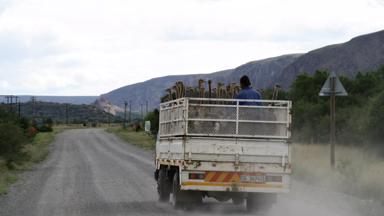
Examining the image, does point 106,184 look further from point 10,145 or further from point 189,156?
point 10,145

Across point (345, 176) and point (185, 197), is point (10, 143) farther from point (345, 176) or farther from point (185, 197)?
point (185, 197)

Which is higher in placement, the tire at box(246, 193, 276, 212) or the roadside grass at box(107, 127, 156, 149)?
the roadside grass at box(107, 127, 156, 149)

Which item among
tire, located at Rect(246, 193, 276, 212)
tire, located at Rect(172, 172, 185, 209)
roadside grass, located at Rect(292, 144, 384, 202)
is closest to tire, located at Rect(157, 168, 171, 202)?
tire, located at Rect(172, 172, 185, 209)

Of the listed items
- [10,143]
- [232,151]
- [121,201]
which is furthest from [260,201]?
[10,143]

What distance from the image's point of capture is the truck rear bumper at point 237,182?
1439 cm

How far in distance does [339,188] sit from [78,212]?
24.6 feet

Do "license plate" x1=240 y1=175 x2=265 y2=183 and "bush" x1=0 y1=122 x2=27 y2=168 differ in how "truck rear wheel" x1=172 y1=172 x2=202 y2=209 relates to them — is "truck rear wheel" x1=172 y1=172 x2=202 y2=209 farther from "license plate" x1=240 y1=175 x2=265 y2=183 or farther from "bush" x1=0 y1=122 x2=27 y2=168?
"bush" x1=0 y1=122 x2=27 y2=168

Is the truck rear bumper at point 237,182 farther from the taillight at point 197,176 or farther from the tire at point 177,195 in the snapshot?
the tire at point 177,195

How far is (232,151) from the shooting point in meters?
14.5

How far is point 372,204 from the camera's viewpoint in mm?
14914

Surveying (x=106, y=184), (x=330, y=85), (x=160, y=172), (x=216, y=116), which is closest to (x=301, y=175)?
(x=330, y=85)

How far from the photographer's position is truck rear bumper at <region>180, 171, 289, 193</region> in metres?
14.4

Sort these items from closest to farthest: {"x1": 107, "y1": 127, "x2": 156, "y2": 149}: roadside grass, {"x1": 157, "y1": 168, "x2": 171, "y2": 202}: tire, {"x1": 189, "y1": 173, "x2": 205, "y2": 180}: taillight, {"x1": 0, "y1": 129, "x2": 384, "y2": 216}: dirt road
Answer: {"x1": 189, "y1": 173, "x2": 205, "y2": 180}: taillight → {"x1": 0, "y1": 129, "x2": 384, "y2": 216}: dirt road → {"x1": 157, "y1": 168, "x2": 171, "y2": 202}: tire → {"x1": 107, "y1": 127, "x2": 156, "y2": 149}: roadside grass

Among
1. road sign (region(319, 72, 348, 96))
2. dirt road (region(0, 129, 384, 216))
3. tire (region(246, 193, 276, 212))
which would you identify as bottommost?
dirt road (region(0, 129, 384, 216))
